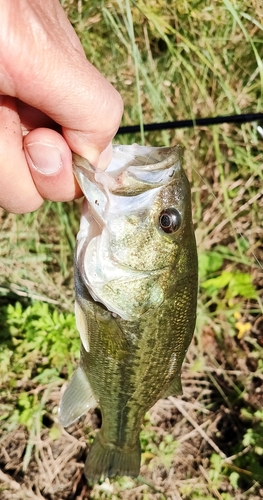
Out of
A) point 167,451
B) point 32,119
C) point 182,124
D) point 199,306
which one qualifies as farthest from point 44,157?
point 167,451

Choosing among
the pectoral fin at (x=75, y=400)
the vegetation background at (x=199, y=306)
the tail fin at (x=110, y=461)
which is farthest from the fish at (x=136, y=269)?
the vegetation background at (x=199, y=306)

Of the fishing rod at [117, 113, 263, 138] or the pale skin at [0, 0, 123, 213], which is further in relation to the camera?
the fishing rod at [117, 113, 263, 138]

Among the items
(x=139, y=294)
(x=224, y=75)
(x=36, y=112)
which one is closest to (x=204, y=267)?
(x=224, y=75)

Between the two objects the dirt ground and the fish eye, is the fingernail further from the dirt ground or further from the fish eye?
the dirt ground

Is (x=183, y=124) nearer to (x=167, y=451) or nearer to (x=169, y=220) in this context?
(x=169, y=220)

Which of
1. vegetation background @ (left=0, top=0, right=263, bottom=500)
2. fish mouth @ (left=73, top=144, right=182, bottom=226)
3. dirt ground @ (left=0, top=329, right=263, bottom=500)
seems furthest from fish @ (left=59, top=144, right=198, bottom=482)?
dirt ground @ (left=0, top=329, right=263, bottom=500)

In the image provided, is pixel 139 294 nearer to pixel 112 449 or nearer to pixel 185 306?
pixel 185 306

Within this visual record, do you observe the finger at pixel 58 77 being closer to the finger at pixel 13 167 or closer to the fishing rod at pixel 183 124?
the finger at pixel 13 167
